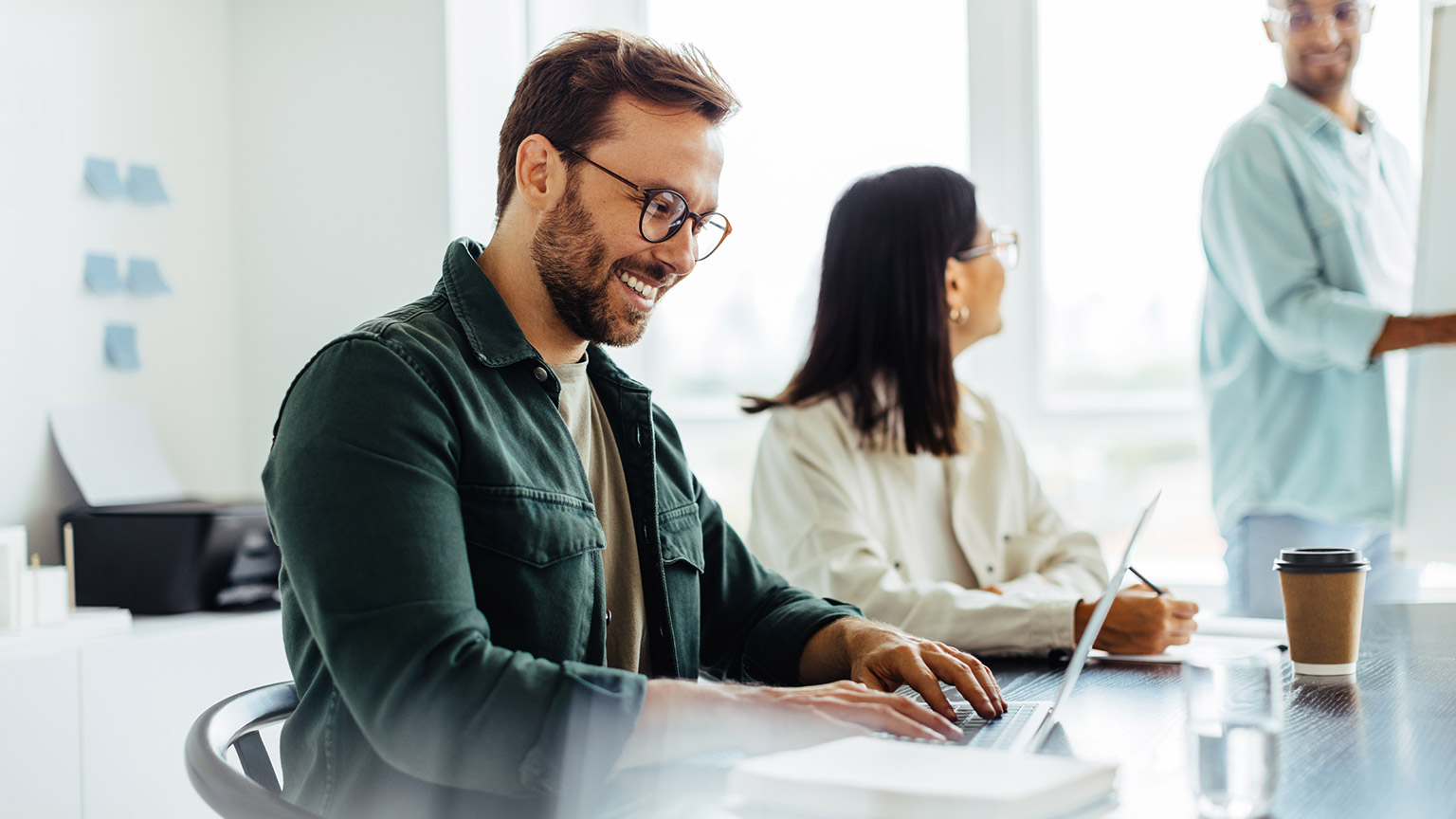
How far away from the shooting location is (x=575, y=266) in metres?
1.28

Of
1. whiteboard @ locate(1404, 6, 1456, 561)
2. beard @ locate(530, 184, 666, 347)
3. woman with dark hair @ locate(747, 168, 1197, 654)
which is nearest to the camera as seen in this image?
beard @ locate(530, 184, 666, 347)

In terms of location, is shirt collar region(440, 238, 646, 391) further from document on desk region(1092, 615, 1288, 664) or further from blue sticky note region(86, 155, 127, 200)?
blue sticky note region(86, 155, 127, 200)

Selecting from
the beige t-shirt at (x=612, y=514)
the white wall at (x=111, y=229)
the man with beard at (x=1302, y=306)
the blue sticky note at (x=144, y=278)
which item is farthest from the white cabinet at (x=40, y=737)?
the man with beard at (x=1302, y=306)

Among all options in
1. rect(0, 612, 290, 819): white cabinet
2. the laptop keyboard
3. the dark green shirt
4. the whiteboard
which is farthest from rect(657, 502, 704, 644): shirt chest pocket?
the whiteboard

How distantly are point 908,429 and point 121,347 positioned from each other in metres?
1.77

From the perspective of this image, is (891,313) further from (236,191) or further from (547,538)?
(236,191)

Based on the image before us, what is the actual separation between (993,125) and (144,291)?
6.63 feet

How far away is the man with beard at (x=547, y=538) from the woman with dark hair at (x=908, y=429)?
0.40 m

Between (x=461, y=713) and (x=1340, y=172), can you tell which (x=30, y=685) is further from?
(x=1340, y=172)

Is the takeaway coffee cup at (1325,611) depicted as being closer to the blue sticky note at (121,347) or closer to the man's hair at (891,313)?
the man's hair at (891,313)

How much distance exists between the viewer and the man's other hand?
137cm

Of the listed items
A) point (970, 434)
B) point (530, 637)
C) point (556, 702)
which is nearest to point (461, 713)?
point (556, 702)

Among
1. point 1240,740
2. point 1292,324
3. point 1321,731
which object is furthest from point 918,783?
point 1292,324

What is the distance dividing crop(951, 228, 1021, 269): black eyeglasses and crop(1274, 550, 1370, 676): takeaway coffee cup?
904 mm
